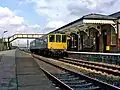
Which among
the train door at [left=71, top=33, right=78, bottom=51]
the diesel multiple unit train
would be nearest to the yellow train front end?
the diesel multiple unit train

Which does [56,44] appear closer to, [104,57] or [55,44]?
[55,44]

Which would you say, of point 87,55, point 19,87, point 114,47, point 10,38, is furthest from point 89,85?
point 10,38

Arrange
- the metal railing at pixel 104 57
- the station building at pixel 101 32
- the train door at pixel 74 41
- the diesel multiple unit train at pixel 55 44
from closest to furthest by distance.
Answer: the metal railing at pixel 104 57 < the station building at pixel 101 32 < the diesel multiple unit train at pixel 55 44 < the train door at pixel 74 41

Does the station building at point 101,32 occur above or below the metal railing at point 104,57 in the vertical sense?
above

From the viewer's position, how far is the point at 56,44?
34.2 m

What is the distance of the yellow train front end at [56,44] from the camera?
33.7 metres

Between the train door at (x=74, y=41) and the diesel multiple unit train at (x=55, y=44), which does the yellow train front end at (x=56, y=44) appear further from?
the train door at (x=74, y=41)

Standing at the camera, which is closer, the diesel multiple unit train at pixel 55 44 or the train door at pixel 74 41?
the diesel multiple unit train at pixel 55 44

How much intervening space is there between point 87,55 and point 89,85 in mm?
18799

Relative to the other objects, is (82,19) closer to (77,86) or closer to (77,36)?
(77,36)

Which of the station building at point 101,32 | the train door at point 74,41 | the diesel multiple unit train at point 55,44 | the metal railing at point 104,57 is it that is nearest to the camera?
the metal railing at point 104,57

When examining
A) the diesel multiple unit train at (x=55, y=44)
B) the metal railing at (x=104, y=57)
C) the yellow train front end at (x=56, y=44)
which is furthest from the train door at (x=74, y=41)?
the metal railing at (x=104, y=57)

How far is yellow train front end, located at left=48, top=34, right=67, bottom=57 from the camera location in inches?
1328

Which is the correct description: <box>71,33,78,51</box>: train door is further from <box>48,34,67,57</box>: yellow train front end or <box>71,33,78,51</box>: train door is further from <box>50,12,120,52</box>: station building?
<box>48,34,67,57</box>: yellow train front end
